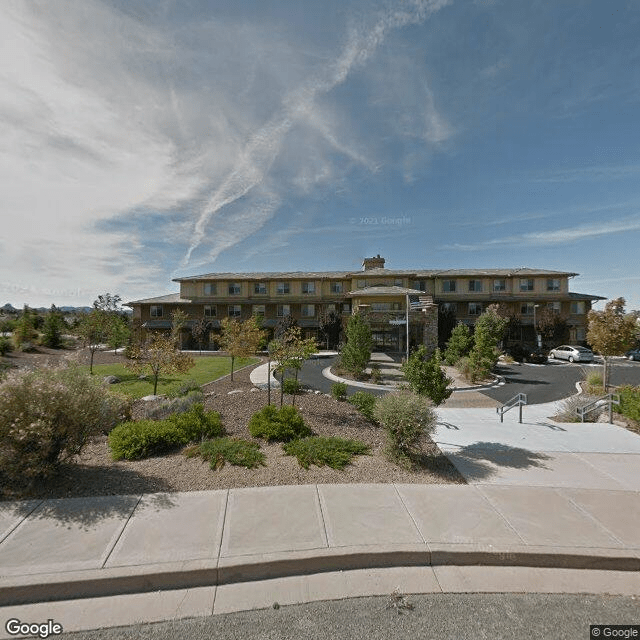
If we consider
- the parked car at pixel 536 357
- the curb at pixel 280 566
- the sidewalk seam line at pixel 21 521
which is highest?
the parked car at pixel 536 357

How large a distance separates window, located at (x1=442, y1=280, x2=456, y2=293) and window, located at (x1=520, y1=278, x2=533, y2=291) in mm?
7774

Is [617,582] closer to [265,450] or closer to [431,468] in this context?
[431,468]

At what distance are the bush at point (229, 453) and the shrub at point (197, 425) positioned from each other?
801mm

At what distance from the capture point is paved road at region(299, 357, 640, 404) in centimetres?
1656

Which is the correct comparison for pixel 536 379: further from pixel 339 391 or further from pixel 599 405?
pixel 339 391

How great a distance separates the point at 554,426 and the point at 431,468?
20.2ft

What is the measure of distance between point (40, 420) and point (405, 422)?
6.63m

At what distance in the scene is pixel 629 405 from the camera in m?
10.2

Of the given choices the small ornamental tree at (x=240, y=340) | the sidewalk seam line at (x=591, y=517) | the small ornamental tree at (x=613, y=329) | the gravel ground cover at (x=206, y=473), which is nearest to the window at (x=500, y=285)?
the small ornamental tree at (x=613, y=329)

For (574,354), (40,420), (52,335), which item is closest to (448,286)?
(574,354)

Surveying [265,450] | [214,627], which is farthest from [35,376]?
[214,627]

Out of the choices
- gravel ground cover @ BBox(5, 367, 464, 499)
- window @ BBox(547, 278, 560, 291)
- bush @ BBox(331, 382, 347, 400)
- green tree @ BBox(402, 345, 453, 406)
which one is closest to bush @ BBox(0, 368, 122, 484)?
gravel ground cover @ BBox(5, 367, 464, 499)

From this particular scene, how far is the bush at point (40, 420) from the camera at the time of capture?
5.30 metres

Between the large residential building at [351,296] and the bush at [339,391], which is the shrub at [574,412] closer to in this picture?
the bush at [339,391]
